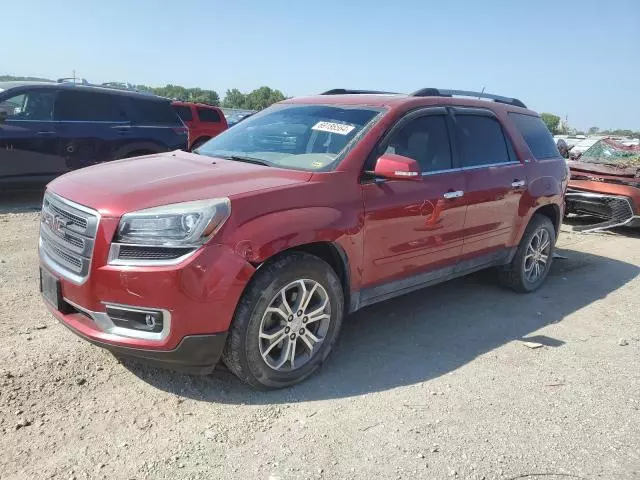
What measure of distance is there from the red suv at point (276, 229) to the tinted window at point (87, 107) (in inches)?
209

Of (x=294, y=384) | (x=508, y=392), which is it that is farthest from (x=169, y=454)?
(x=508, y=392)

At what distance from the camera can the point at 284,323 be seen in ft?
11.3

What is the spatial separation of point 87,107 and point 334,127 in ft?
21.2

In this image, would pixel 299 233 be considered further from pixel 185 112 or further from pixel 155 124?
pixel 185 112

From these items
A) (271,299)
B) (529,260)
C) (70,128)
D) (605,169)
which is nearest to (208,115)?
(70,128)

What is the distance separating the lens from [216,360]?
318 cm

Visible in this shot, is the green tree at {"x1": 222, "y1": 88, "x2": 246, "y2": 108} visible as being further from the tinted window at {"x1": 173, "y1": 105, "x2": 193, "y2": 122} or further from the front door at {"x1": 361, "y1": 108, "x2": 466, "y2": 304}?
the front door at {"x1": 361, "y1": 108, "x2": 466, "y2": 304}

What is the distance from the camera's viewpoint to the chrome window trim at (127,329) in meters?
3.00

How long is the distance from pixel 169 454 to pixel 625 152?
10381 mm

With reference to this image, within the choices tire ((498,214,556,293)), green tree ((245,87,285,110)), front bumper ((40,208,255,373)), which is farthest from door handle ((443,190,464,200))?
green tree ((245,87,285,110))

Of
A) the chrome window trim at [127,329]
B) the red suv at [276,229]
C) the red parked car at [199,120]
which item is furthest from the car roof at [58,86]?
the chrome window trim at [127,329]

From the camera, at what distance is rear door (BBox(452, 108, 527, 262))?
4.74m

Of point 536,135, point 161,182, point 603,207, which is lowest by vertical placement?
point 603,207

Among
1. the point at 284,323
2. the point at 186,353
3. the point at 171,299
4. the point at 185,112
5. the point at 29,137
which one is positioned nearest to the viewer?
the point at 171,299
